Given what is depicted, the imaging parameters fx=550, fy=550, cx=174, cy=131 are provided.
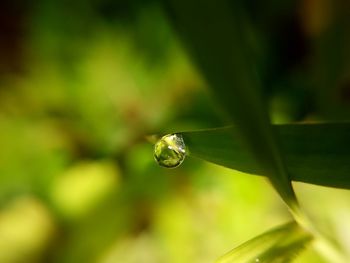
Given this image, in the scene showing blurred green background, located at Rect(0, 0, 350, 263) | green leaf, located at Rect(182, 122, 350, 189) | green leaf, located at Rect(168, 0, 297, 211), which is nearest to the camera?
green leaf, located at Rect(168, 0, 297, 211)

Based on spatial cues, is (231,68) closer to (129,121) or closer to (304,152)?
(304,152)

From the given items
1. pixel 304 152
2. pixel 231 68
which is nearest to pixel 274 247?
pixel 304 152

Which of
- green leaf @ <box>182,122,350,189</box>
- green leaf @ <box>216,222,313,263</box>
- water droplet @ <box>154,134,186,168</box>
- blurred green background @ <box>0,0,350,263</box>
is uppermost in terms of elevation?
blurred green background @ <box>0,0,350,263</box>

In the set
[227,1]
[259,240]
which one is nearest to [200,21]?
[227,1]

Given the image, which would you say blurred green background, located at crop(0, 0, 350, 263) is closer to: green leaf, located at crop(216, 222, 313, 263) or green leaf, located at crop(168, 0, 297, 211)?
green leaf, located at crop(216, 222, 313, 263)

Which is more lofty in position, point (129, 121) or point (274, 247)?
point (129, 121)

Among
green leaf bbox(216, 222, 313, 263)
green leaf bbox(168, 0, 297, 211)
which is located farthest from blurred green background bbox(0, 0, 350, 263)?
green leaf bbox(168, 0, 297, 211)

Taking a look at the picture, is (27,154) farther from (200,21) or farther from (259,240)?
(200,21)
